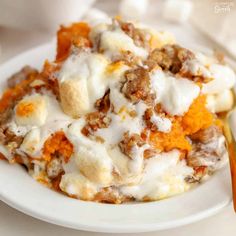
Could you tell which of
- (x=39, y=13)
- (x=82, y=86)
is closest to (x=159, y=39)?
(x=82, y=86)

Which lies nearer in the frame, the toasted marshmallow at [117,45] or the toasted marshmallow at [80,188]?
the toasted marshmallow at [80,188]

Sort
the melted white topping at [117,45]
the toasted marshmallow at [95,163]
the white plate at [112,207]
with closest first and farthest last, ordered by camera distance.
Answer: the white plate at [112,207], the toasted marshmallow at [95,163], the melted white topping at [117,45]

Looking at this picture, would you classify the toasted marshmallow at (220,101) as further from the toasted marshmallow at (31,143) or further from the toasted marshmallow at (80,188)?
the toasted marshmallow at (31,143)

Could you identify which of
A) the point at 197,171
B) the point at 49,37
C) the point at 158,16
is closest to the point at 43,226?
the point at 197,171

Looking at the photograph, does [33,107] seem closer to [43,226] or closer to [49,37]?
[43,226]

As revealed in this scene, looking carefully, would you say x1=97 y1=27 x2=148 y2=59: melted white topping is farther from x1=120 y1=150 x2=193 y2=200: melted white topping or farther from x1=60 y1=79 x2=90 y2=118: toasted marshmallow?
x1=120 y1=150 x2=193 y2=200: melted white topping

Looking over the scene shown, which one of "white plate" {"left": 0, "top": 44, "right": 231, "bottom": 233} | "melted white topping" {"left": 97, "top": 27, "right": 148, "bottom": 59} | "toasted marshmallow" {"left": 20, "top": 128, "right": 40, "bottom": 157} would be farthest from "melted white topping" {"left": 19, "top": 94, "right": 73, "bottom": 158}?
"melted white topping" {"left": 97, "top": 27, "right": 148, "bottom": 59}

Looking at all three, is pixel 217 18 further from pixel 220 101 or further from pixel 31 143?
pixel 31 143

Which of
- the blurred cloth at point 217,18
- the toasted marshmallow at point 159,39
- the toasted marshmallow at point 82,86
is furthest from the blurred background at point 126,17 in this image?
the toasted marshmallow at point 82,86
